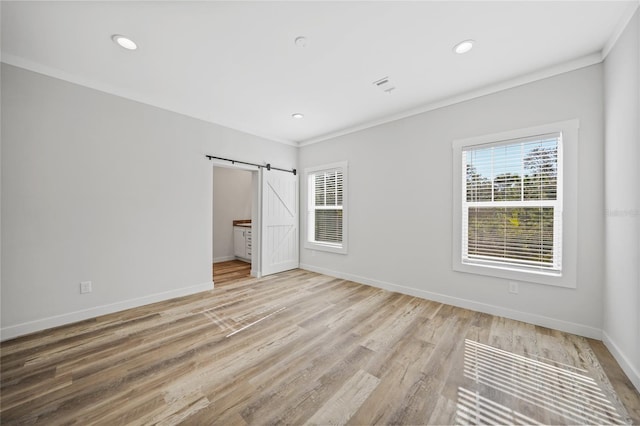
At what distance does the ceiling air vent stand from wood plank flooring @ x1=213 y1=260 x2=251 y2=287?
12.4 feet

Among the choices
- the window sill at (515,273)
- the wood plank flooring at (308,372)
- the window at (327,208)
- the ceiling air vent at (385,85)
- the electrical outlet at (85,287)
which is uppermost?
the ceiling air vent at (385,85)

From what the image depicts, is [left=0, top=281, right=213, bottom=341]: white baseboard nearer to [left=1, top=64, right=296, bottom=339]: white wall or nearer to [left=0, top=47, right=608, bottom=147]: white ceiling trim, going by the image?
[left=1, top=64, right=296, bottom=339]: white wall

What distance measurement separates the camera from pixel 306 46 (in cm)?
226

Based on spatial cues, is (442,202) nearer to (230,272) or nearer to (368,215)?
(368,215)

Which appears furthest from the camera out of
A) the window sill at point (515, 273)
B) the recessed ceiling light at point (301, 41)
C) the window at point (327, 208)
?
the window at point (327, 208)

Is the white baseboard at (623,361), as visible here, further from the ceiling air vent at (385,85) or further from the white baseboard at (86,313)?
the white baseboard at (86,313)

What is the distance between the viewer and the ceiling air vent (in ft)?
9.38

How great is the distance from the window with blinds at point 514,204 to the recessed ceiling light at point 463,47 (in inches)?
46.5

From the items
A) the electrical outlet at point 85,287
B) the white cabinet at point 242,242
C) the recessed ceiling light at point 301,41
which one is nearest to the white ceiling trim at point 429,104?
the recessed ceiling light at point 301,41

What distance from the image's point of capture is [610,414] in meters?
1.49

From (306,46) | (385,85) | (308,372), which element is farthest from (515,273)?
(306,46)

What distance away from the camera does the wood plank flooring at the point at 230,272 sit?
4.39 meters

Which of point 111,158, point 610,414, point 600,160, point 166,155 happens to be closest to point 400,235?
point 600,160

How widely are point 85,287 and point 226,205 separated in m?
3.76
